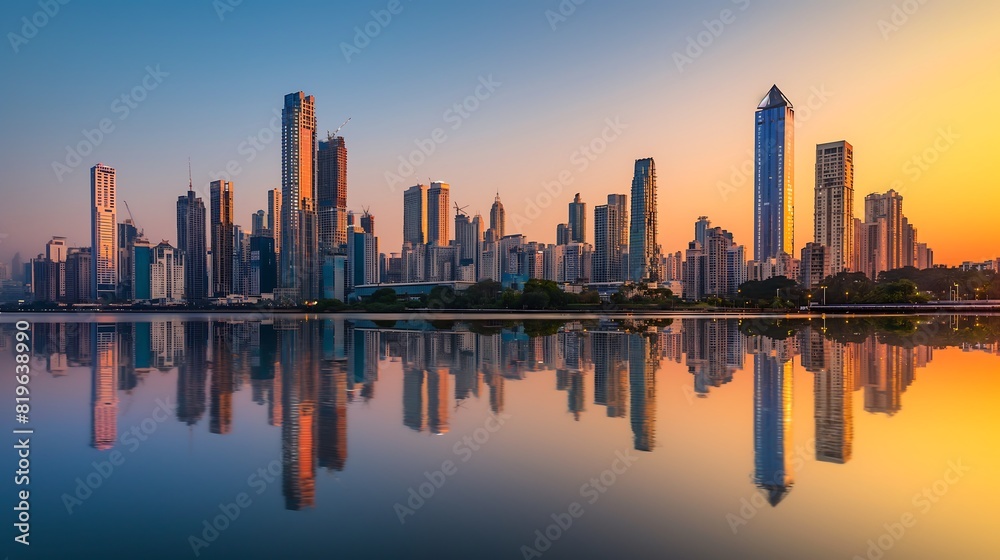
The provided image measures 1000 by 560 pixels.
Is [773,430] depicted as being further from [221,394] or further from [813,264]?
[813,264]

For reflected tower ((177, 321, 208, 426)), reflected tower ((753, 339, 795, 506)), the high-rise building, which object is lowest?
reflected tower ((177, 321, 208, 426))

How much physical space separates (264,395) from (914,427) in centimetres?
1827

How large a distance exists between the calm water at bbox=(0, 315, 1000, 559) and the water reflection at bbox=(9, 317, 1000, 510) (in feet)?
0.44

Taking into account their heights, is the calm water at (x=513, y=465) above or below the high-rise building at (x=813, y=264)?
below

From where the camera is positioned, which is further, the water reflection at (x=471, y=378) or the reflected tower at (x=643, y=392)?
the reflected tower at (x=643, y=392)

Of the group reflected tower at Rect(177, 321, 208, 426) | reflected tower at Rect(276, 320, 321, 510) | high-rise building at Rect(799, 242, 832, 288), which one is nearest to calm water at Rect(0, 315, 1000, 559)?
reflected tower at Rect(276, 320, 321, 510)

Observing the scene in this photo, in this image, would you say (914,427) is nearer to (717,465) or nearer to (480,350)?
(717,465)

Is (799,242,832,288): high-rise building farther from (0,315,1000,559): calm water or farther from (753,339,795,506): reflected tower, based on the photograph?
(0,315,1000,559): calm water

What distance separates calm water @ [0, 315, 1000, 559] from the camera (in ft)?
25.8

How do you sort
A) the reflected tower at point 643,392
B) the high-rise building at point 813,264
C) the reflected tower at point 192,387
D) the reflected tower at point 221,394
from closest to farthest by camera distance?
1. the reflected tower at point 643,392
2. the reflected tower at point 221,394
3. the reflected tower at point 192,387
4. the high-rise building at point 813,264

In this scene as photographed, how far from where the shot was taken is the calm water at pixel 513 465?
25.8 feet

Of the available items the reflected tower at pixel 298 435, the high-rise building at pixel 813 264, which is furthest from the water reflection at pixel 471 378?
the high-rise building at pixel 813 264

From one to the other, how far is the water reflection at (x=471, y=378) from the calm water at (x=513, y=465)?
13 centimetres

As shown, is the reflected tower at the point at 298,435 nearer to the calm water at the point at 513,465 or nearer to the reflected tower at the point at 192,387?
the calm water at the point at 513,465
